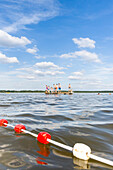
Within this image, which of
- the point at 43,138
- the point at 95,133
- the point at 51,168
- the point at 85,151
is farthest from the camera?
the point at 95,133

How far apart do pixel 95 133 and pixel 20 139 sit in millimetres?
2359

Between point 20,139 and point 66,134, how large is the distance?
4.56 ft

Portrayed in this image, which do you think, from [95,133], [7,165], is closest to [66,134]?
[95,133]

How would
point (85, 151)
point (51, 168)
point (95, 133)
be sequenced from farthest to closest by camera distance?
point (95, 133) < point (85, 151) < point (51, 168)

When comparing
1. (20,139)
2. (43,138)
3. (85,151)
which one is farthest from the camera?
(20,139)

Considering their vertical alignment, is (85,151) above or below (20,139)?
above

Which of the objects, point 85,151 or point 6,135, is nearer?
point 85,151

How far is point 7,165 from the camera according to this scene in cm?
217

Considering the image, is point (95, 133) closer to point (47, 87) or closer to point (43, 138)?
point (43, 138)

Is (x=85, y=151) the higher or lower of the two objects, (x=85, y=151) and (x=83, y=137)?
the higher

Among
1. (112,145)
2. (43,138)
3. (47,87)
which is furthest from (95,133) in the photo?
(47,87)

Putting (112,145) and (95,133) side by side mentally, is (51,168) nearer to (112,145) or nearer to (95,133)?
(112,145)

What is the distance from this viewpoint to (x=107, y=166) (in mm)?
2225

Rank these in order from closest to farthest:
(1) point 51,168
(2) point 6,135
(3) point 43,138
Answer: (1) point 51,168 → (3) point 43,138 → (2) point 6,135
